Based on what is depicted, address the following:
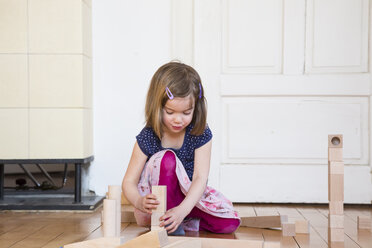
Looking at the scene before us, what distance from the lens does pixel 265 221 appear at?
5.39 feet

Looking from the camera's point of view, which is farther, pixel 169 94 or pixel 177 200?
pixel 177 200

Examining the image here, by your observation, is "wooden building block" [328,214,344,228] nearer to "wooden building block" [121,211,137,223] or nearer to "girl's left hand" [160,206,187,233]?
"girl's left hand" [160,206,187,233]

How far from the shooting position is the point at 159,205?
1.15 meters

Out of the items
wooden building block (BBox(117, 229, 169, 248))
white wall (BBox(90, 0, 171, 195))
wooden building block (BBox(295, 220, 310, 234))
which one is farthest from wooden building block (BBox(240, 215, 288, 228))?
white wall (BBox(90, 0, 171, 195))

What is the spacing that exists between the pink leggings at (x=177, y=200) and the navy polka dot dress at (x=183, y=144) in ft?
0.29

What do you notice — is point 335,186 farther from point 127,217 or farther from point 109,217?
point 127,217

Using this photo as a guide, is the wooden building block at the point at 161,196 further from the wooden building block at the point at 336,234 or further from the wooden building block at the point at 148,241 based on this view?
the wooden building block at the point at 336,234

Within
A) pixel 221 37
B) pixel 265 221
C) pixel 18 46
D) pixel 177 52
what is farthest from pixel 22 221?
pixel 221 37

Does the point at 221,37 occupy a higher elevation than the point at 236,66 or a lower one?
higher

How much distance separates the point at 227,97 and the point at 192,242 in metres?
1.23

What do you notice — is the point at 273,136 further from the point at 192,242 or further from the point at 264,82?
the point at 192,242

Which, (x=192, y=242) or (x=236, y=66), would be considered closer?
(x=192, y=242)

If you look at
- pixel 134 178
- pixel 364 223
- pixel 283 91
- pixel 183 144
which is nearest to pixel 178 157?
pixel 183 144

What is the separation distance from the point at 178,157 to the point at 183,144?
5 centimetres
